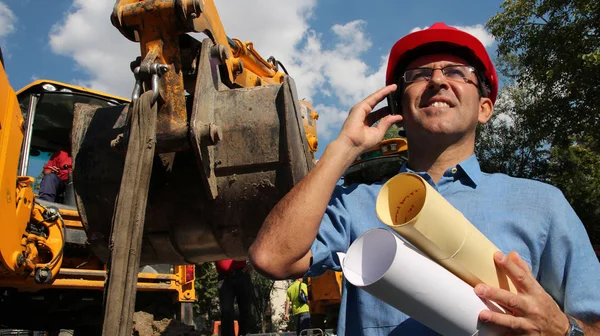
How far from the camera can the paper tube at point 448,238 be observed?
1.33 metres

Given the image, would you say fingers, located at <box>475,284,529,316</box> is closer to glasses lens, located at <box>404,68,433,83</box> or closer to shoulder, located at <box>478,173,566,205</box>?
shoulder, located at <box>478,173,566,205</box>

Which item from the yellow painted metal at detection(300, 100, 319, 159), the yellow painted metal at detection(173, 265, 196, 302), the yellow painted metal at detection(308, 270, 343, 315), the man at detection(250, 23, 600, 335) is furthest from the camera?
the yellow painted metal at detection(308, 270, 343, 315)

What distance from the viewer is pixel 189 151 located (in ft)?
10.6

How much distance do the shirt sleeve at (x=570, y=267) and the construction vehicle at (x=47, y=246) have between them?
393cm

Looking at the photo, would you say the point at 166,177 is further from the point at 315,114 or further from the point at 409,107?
the point at 315,114

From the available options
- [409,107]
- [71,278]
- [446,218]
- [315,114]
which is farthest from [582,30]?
[446,218]

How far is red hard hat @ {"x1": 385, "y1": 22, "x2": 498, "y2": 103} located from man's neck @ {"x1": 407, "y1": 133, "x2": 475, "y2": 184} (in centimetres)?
33

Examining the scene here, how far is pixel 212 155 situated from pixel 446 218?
196cm

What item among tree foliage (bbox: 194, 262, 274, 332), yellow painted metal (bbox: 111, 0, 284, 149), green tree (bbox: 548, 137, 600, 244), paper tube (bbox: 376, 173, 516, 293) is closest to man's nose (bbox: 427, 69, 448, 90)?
paper tube (bbox: 376, 173, 516, 293)

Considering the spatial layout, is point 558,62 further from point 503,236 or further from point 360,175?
point 503,236

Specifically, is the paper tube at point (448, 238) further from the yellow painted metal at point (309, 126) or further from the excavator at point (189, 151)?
the yellow painted metal at point (309, 126)

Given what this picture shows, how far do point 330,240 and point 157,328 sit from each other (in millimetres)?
4664

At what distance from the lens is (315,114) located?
603cm

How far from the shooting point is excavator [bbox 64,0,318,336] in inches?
121
